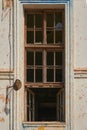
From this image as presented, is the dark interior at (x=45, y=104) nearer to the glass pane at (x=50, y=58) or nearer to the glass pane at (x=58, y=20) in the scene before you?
the glass pane at (x=50, y=58)

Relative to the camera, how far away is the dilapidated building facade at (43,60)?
858 centimetres

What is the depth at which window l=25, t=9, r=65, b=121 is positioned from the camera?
29.0ft

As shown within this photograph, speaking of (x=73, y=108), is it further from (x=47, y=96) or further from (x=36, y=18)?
(x=36, y=18)

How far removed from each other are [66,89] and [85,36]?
3.45 feet

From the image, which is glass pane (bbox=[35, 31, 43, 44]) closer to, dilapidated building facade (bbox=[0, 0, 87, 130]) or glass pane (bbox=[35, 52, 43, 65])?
dilapidated building facade (bbox=[0, 0, 87, 130])

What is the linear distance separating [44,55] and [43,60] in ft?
0.33

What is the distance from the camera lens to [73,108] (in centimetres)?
855

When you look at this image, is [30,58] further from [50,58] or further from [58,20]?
[58,20]

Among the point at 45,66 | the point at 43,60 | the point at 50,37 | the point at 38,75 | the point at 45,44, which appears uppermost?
the point at 50,37

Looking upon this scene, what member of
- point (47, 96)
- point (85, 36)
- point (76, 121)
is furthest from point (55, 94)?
point (85, 36)

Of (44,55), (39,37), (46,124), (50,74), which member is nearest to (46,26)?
(39,37)

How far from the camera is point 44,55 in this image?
8.88 meters

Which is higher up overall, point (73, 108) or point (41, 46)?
point (41, 46)

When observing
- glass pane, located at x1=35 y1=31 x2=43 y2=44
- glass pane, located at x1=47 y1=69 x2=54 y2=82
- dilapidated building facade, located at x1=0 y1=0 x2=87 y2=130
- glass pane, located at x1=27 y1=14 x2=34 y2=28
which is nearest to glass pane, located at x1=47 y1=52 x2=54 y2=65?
dilapidated building facade, located at x1=0 y1=0 x2=87 y2=130
